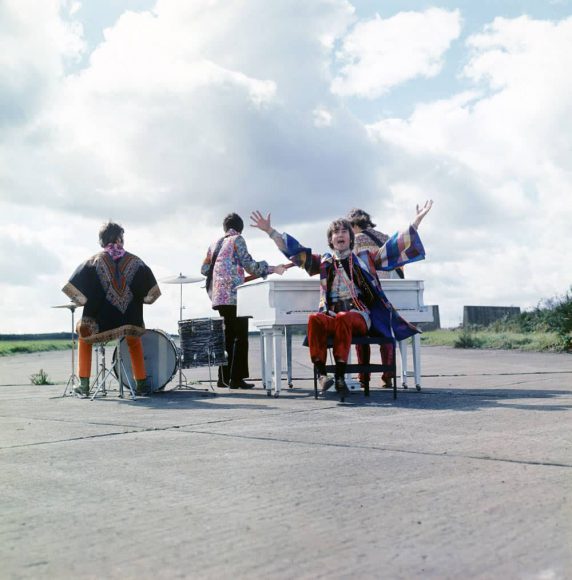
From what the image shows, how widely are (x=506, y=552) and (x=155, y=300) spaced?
7390 millimetres

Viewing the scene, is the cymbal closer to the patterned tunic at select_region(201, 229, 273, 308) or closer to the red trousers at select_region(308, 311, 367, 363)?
the patterned tunic at select_region(201, 229, 273, 308)

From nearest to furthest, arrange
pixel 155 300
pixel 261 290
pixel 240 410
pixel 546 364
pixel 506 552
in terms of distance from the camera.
Result: pixel 506 552 → pixel 240 410 → pixel 261 290 → pixel 155 300 → pixel 546 364

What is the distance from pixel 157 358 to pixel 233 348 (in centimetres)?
103

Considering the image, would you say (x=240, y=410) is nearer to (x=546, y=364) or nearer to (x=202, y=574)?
(x=202, y=574)

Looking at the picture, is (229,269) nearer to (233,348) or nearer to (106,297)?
(233,348)

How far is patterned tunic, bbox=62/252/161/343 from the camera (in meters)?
9.12

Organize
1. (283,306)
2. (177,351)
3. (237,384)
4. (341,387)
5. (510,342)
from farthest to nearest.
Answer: (510,342), (237,384), (177,351), (283,306), (341,387)

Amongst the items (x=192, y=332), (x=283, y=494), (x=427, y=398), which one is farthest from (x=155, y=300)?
(x=283, y=494)

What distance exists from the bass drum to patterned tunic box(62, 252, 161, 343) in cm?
56

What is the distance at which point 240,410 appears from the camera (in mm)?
6957

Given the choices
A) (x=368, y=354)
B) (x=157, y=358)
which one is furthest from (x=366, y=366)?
(x=157, y=358)

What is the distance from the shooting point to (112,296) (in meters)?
9.15

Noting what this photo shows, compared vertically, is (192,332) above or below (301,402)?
above

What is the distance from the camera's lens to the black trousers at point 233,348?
10336mm
